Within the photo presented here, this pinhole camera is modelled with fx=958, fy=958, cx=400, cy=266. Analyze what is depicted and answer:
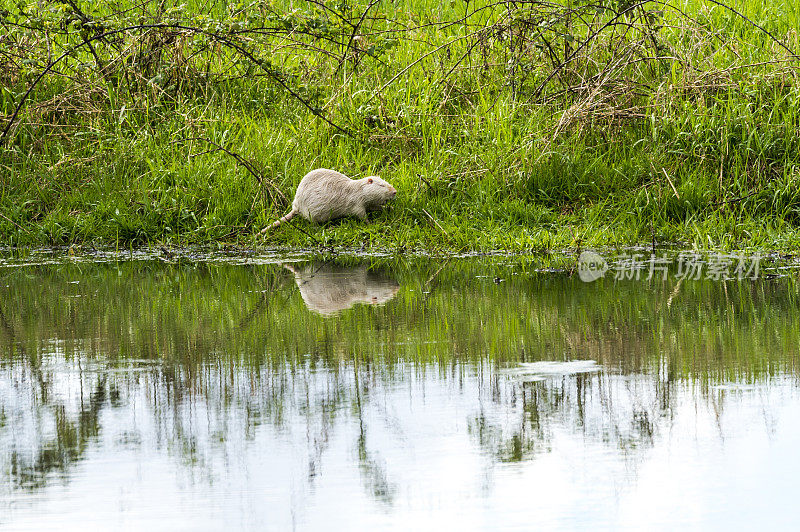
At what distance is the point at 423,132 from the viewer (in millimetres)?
8055

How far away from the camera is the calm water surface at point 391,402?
244 cm

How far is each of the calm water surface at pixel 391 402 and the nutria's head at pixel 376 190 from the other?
6.18ft

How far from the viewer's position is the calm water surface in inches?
96.0

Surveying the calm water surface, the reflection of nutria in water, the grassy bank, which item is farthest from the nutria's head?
the calm water surface

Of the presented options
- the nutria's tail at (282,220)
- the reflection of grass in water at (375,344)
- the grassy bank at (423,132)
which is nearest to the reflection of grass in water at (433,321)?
the reflection of grass in water at (375,344)

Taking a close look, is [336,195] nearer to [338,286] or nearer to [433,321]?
[338,286]

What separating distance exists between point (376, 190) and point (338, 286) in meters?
1.86

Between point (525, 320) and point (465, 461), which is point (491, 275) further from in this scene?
point (465, 461)

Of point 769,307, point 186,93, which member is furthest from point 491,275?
point 186,93

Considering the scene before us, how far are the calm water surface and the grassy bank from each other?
5.99 ft

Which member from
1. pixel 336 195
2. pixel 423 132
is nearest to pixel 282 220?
pixel 336 195

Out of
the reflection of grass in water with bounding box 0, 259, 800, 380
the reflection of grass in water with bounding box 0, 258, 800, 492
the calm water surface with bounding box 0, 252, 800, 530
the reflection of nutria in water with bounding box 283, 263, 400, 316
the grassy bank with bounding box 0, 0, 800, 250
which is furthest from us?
the grassy bank with bounding box 0, 0, 800, 250

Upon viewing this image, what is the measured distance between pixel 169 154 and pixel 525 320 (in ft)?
15.2

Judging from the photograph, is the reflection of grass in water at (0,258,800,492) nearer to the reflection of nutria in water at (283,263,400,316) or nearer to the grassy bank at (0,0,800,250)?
the reflection of nutria in water at (283,263,400,316)
